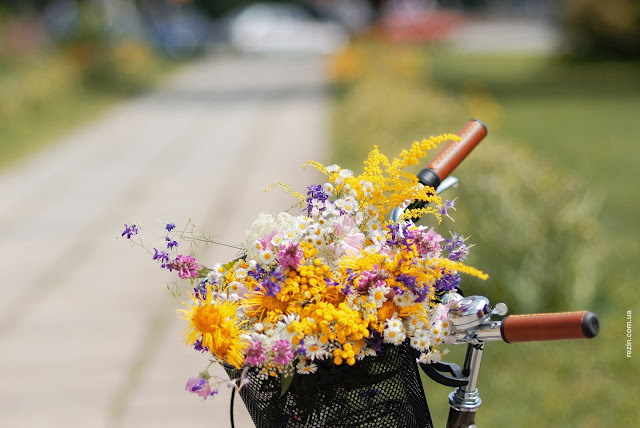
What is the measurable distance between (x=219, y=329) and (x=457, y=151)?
0.77 metres

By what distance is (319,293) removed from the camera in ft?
4.95

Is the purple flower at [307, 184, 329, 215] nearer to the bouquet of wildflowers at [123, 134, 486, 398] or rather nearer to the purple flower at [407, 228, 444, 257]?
the bouquet of wildflowers at [123, 134, 486, 398]

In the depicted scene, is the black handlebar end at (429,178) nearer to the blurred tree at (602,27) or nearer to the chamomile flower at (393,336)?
the chamomile flower at (393,336)

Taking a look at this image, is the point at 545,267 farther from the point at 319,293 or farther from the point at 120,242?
the point at 120,242

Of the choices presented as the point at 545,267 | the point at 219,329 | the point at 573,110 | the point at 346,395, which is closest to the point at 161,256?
the point at 219,329

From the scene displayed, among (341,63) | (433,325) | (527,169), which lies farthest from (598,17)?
(433,325)

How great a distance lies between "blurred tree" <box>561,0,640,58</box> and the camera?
840 inches

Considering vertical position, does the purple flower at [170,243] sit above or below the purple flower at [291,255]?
Answer: above

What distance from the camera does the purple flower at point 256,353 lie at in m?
1.44

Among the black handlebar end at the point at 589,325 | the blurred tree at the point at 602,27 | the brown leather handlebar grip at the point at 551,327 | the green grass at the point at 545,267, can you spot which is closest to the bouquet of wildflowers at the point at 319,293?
the brown leather handlebar grip at the point at 551,327

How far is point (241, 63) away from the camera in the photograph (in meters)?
26.5

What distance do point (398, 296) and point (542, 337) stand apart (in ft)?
0.89

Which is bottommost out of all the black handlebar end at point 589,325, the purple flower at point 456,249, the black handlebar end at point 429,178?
the black handlebar end at point 589,325

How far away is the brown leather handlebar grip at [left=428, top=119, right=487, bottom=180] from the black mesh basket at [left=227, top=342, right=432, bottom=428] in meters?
0.49
